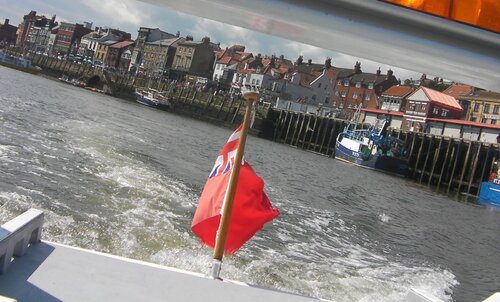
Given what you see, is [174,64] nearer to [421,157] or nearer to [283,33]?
[421,157]

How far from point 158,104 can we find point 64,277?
6647 centimetres

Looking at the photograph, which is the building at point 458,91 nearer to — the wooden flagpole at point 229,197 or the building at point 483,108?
the building at point 483,108

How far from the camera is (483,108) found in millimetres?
65188

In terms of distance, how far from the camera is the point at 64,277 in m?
2.55

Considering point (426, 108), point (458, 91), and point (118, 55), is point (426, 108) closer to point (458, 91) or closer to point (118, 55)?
point (458, 91)

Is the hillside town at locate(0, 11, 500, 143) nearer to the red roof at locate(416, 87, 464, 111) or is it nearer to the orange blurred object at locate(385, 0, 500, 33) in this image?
the red roof at locate(416, 87, 464, 111)

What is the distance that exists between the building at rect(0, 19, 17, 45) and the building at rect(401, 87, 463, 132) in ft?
437

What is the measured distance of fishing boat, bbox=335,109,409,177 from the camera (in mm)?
44509

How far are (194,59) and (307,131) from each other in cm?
4338

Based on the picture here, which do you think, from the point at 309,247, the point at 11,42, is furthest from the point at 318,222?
the point at 11,42

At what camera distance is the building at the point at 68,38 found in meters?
127

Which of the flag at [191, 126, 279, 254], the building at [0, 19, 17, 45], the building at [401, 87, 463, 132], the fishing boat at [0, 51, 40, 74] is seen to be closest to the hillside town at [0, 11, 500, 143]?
the building at [401, 87, 463, 132]

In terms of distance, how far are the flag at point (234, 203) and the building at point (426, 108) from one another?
59024 millimetres

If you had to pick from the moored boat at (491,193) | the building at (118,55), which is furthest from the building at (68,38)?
the moored boat at (491,193)
